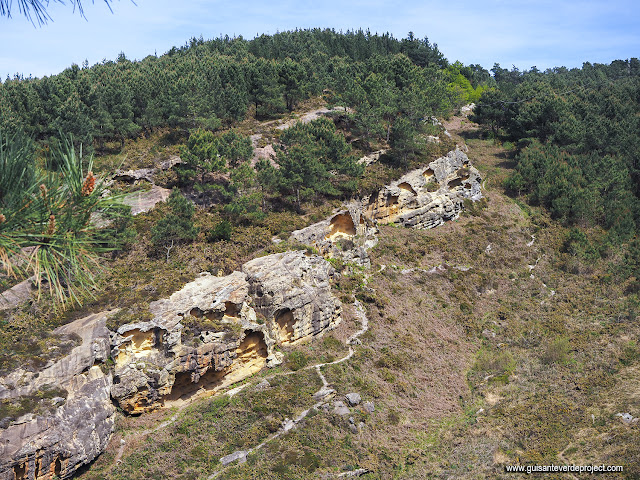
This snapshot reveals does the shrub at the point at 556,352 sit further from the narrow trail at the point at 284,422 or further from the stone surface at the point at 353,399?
the stone surface at the point at 353,399

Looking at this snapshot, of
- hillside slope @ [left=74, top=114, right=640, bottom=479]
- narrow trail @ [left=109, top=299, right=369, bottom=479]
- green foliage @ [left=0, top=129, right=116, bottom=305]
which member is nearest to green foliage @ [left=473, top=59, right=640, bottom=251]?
hillside slope @ [left=74, top=114, right=640, bottom=479]

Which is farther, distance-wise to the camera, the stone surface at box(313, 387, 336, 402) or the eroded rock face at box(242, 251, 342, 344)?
the eroded rock face at box(242, 251, 342, 344)

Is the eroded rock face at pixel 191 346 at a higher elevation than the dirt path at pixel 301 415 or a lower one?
higher

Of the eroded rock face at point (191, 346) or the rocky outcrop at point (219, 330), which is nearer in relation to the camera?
the eroded rock face at point (191, 346)

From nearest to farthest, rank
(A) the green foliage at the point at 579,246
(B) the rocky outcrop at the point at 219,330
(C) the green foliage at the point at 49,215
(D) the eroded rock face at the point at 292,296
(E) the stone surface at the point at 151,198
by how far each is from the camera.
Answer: (C) the green foliage at the point at 49,215
(B) the rocky outcrop at the point at 219,330
(D) the eroded rock face at the point at 292,296
(E) the stone surface at the point at 151,198
(A) the green foliage at the point at 579,246

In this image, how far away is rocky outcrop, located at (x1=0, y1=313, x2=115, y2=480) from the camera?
23953mm

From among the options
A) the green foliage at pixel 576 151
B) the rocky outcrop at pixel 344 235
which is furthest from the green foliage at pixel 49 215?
the green foliage at pixel 576 151

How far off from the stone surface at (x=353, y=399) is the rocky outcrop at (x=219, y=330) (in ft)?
19.4

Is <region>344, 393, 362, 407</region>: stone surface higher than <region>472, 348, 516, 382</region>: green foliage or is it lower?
higher

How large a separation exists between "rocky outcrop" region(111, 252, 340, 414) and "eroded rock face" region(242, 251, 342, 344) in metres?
0.08

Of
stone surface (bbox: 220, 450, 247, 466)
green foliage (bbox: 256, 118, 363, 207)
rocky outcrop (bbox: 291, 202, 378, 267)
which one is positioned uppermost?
green foliage (bbox: 256, 118, 363, 207)

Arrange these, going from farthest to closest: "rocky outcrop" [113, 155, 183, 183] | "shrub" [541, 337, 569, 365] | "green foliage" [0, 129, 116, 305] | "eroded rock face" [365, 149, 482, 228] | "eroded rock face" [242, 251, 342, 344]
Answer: "eroded rock face" [365, 149, 482, 228] → "rocky outcrop" [113, 155, 183, 183] → "shrub" [541, 337, 569, 365] → "eroded rock face" [242, 251, 342, 344] → "green foliage" [0, 129, 116, 305]

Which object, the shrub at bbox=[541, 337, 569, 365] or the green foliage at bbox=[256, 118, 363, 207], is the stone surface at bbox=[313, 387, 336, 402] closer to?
the shrub at bbox=[541, 337, 569, 365]

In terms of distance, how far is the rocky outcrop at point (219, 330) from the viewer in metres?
30.3
